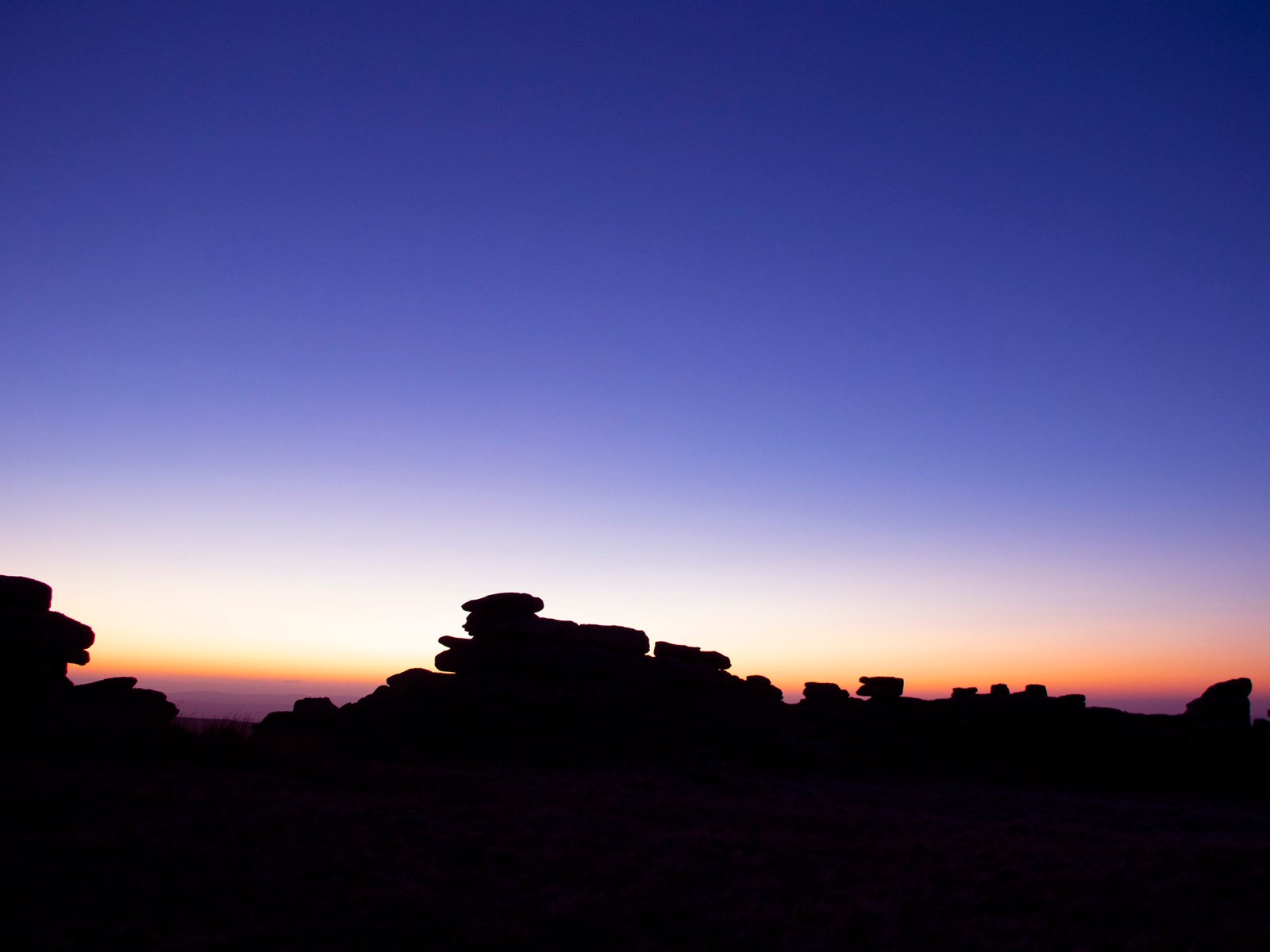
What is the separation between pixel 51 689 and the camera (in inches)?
958

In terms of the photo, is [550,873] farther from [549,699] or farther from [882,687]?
[882,687]

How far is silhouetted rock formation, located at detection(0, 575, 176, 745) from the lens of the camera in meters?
20.5

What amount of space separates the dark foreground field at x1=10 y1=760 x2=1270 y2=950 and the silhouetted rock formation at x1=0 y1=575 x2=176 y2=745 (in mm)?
3107

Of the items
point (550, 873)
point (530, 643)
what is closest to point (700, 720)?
point (530, 643)

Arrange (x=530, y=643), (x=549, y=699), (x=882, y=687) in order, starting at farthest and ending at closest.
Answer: (x=882, y=687)
(x=530, y=643)
(x=549, y=699)

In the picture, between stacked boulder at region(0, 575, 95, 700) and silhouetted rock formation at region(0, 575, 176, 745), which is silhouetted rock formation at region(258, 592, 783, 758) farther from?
stacked boulder at region(0, 575, 95, 700)

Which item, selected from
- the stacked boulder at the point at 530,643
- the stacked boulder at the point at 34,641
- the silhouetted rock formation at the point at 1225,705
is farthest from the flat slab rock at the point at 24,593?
the silhouetted rock formation at the point at 1225,705

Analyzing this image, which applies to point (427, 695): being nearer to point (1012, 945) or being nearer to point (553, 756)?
point (553, 756)

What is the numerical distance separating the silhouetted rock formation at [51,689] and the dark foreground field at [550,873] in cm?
311

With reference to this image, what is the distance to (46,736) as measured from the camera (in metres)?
19.9

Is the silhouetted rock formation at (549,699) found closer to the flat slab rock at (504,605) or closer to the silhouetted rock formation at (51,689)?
the flat slab rock at (504,605)

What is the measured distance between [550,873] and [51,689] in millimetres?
18501

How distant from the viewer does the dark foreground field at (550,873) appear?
11.6 meters

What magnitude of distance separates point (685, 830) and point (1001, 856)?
6690 mm
